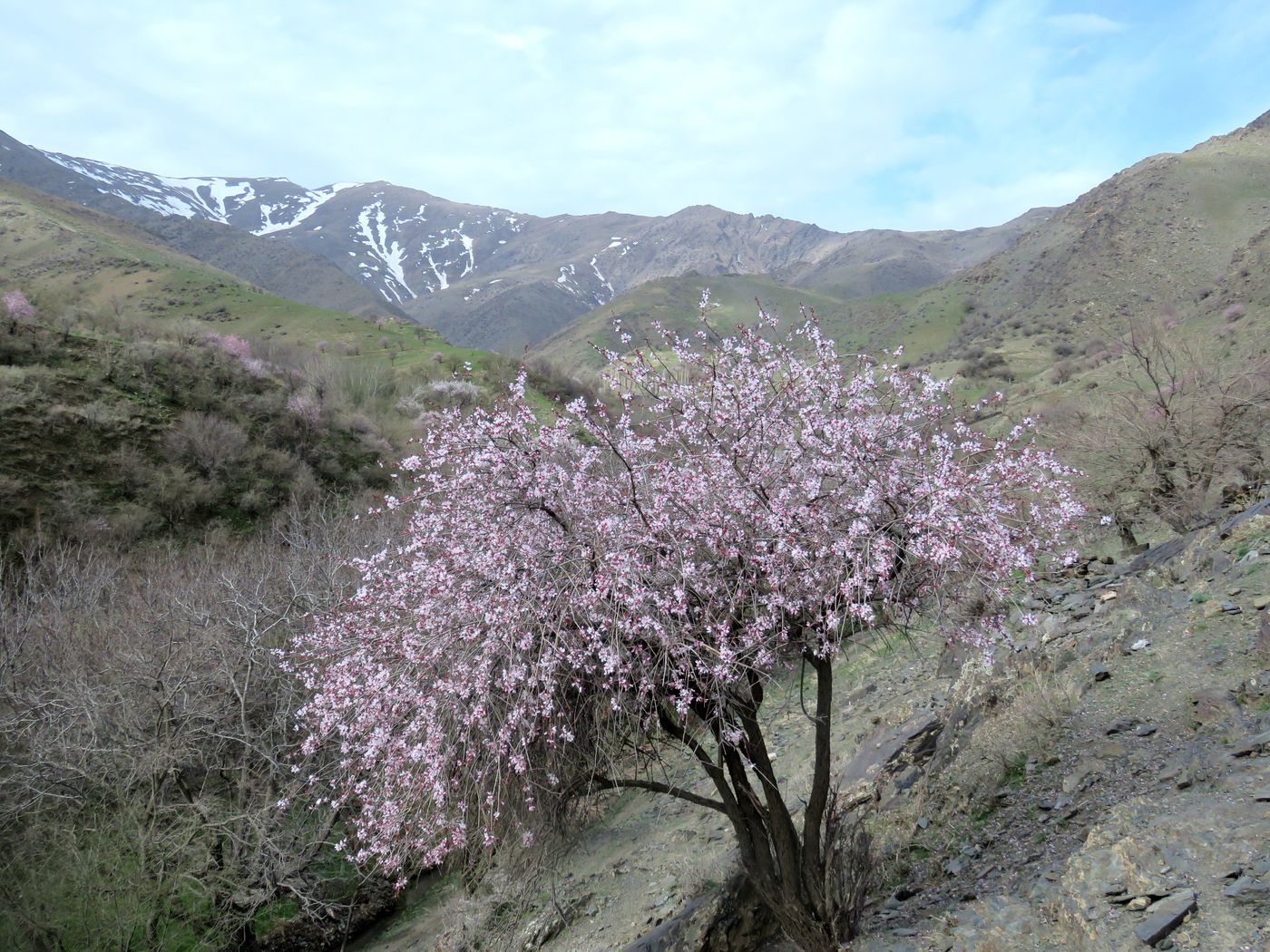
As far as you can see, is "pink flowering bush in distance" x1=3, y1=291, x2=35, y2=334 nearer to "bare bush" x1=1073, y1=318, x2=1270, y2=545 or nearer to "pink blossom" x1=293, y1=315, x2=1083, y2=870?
"pink blossom" x1=293, y1=315, x2=1083, y2=870

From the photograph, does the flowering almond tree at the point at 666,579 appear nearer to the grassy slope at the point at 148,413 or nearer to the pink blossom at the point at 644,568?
the pink blossom at the point at 644,568

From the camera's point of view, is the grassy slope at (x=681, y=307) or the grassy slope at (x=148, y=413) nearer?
the grassy slope at (x=148, y=413)

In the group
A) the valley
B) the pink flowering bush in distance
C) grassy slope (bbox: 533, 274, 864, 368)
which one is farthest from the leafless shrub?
grassy slope (bbox: 533, 274, 864, 368)

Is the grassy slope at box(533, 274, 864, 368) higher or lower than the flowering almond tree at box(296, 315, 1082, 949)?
higher

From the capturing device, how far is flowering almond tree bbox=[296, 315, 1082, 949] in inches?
Result: 198

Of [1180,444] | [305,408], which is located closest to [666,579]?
[1180,444]

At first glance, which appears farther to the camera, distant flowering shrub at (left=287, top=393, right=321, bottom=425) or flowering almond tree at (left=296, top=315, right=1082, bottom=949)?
distant flowering shrub at (left=287, top=393, right=321, bottom=425)

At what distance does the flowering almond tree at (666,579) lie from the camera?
5035 millimetres

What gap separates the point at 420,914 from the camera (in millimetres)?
15867

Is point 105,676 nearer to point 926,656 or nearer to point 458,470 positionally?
point 458,470

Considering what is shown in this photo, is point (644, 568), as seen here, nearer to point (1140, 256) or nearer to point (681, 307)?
point (1140, 256)

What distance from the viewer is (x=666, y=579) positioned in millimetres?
5223

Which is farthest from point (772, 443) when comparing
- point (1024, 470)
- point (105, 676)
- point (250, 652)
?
point (105, 676)

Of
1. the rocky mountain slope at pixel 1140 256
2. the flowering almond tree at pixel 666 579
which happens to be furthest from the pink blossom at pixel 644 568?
the rocky mountain slope at pixel 1140 256
